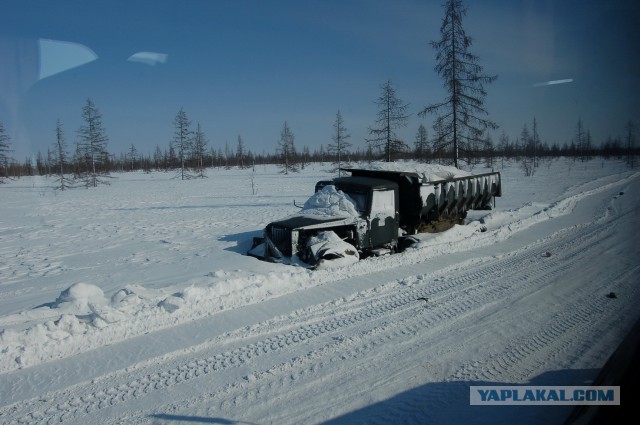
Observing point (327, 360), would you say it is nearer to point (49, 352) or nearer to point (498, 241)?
point (49, 352)

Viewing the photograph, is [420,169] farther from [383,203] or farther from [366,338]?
[366,338]

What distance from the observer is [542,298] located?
5520 millimetres

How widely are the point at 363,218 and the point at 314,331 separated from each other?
13.6ft

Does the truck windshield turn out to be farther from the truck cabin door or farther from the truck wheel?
the truck wheel

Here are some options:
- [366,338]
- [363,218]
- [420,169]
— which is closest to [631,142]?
[366,338]

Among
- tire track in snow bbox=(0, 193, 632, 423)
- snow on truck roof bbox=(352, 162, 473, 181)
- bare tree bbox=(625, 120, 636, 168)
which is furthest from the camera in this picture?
snow on truck roof bbox=(352, 162, 473, 181)

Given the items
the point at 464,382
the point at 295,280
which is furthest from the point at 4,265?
the point at 464,382

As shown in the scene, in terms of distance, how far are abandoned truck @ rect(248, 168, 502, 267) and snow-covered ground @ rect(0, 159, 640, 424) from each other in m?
0.61

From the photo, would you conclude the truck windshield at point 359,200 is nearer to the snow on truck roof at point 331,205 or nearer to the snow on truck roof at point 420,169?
the snow on truck roof at point 331,205

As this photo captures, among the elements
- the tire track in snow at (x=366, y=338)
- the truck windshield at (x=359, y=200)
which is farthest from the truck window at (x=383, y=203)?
the tire track in snow at (x=366, y=338)

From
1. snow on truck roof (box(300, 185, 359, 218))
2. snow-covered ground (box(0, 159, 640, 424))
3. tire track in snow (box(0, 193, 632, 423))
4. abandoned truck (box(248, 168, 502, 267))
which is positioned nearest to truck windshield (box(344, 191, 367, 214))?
abandoned truck (box(248, 168, 502, 267))

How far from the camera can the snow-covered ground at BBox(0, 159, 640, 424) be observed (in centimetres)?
329

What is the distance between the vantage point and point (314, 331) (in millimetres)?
4832

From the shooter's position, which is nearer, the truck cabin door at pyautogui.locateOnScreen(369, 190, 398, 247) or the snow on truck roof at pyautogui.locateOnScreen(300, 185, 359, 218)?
the snow on truck roof at pyautogui.locateOnScreen(300, 185, 359, 218)
